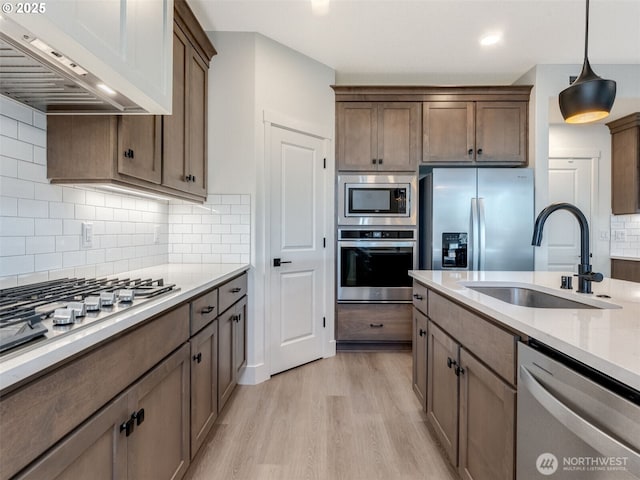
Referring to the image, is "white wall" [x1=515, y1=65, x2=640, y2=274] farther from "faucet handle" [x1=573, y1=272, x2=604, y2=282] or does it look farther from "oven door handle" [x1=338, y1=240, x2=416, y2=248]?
"faucet handle" [x1=573, y1=272, x2=604, y2=282]

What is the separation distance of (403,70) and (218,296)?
114 inches

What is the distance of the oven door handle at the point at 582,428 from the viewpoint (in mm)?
592

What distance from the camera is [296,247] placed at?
2.84 m

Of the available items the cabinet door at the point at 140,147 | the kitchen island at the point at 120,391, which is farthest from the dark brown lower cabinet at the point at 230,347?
the cabinet door at the point at 140,147

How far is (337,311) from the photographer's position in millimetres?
3197

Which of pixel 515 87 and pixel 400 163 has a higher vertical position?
pixel 515 87

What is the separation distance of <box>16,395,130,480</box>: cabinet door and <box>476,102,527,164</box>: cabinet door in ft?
11.1

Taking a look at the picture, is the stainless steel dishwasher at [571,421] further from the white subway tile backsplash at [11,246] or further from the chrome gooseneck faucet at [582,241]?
the white subway tile backsplash at [11,246]

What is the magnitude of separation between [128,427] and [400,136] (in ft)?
10.0

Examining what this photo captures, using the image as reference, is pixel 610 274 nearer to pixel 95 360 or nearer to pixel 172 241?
pixel 172 241

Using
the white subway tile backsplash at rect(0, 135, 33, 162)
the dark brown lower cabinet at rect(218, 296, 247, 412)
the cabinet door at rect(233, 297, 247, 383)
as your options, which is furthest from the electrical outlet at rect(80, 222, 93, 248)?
the cabinet door at rect(233, 297, 247, 383)

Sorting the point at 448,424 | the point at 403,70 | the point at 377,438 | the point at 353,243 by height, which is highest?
the point at 403,70

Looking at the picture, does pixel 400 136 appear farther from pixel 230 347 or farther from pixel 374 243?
pixel 230 347

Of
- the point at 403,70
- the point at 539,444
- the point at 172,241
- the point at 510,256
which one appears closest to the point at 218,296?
the point at 172,241
